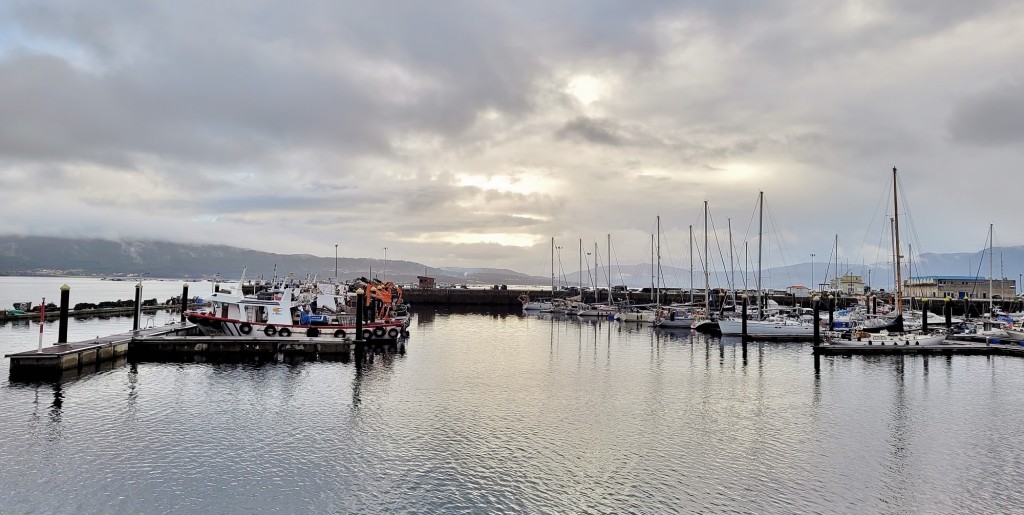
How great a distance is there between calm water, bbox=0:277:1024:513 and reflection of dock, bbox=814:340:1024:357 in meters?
10.3

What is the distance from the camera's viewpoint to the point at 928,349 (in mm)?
52312

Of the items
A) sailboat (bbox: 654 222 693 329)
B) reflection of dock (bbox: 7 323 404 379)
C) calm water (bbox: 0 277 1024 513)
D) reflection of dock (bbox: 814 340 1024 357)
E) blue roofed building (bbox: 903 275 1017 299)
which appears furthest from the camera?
blue roofed building (bbox: 903 275 1017 299)

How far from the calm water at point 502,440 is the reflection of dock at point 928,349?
10.3 meters

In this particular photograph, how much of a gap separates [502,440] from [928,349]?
47817 millimetres

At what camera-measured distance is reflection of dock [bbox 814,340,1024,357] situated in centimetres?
5081

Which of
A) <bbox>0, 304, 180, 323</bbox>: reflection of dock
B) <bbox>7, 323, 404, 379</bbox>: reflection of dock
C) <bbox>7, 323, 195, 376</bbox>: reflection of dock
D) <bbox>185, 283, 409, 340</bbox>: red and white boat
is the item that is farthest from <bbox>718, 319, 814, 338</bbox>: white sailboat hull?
<bbox>0, 304, 180, 323</bbox>: reflection of dock

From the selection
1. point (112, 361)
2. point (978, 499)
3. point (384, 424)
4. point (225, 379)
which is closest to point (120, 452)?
point (384, 424)

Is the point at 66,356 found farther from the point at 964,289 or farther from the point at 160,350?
the point at 964,289

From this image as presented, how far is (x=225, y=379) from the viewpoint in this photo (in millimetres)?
33531

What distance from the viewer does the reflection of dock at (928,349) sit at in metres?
50.8

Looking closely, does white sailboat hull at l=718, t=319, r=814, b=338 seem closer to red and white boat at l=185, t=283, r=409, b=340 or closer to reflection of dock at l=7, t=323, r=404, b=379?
red and white boat at l=185, t=283, r=409, b=340

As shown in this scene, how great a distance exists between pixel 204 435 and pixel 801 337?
59207 mm

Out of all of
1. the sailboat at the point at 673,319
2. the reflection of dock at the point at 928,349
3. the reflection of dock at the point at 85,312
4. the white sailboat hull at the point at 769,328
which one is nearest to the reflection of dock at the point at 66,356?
the reflection of dock at the point at 85,312

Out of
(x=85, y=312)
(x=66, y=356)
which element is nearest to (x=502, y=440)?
(x=66, y=356)
